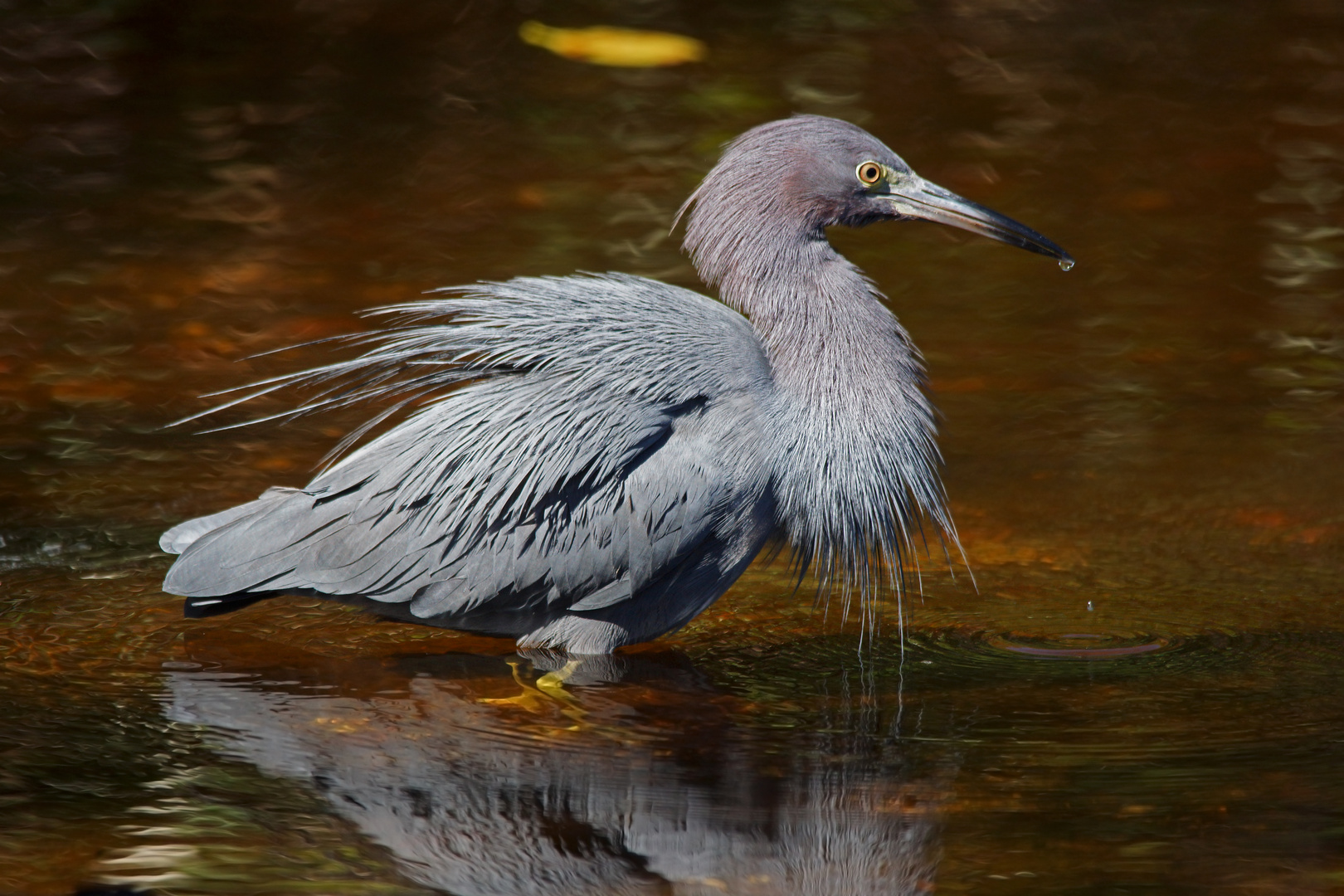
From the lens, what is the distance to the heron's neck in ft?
20.6

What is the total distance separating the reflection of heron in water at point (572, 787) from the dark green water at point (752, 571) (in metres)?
0.02

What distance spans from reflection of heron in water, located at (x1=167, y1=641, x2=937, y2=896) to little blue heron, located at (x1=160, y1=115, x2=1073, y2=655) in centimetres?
34

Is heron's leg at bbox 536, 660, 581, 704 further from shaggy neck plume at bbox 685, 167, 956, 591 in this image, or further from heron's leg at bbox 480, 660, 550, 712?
shaggy neck plume at bbox 685, 167, 956, 591

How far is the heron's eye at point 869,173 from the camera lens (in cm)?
645

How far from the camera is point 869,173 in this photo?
6.47 meters

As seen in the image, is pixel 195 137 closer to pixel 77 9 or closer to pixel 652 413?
pixel 77 9

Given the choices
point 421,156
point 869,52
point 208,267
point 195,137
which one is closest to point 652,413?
point 208,267

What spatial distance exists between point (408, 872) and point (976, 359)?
522 cm

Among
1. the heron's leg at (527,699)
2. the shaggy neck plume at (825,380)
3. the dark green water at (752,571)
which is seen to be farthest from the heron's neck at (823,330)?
the heron's leg at (527,699)

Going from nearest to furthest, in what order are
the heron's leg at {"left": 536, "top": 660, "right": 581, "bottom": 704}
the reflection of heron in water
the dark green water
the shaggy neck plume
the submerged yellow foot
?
the reflection of heron in water
the dark green water
the submerged yellow foot
the heron's leg at {"left": 536, "top": 660, "right": 581, "bottom": 704}
the shaggy neck plume

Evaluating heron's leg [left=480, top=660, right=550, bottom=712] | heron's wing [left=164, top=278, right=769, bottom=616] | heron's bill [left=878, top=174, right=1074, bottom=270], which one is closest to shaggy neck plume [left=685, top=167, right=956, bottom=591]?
heron's wing [left=164, top=278, right=769, bottom=616]

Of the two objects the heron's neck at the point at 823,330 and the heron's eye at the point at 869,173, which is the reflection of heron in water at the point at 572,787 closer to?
the heron's neck at the point at 823,330

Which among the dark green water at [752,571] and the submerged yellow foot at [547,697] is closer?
the dark green water at [752,571]

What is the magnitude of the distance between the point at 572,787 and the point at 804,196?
2561 millimetres
